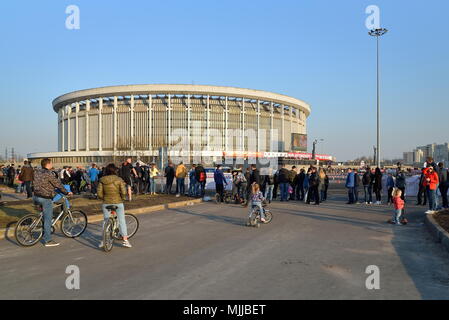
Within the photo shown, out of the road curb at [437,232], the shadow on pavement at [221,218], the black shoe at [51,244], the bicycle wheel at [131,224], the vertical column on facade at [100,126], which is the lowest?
the shadow on pavement at [221,218]

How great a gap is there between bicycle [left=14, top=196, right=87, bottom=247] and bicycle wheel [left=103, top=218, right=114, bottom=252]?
1.79 m

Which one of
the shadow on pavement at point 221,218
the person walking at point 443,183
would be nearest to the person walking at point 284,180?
the shadow on pavement at point 221,218

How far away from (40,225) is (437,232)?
31.5ft

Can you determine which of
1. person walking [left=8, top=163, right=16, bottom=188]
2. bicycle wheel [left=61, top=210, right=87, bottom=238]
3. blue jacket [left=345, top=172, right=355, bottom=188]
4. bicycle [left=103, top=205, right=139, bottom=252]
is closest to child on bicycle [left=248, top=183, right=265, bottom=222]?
bicycle [left=103, top=205, right=139, bottom=252]

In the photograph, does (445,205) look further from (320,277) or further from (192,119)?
(192,119)

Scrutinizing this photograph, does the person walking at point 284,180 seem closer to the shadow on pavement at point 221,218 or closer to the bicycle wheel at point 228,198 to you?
the bicycle wheel at point 228,198

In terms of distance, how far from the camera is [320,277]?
226 inches

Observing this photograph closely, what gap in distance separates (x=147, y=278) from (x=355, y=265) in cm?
362

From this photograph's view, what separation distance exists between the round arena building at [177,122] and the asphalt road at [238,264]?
74.3 meters

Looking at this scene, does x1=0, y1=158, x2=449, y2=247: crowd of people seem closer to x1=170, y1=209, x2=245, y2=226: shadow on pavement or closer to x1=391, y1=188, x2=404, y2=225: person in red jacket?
x1=391, y1=188, x2=404, y2=225: person in red jacket

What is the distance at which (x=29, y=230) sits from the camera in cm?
840

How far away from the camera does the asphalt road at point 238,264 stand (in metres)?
5.07

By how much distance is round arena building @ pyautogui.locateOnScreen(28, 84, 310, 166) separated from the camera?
8894 cm
